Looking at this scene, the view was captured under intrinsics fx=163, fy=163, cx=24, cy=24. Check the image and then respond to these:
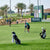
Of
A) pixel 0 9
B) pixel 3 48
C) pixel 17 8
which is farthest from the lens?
pixel 0 9

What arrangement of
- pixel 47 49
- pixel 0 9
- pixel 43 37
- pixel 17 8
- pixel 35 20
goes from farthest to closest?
pixel 0 9 → pixel 17 8 → pixel 35 20 → pixel 43 37 → pixel 47 49

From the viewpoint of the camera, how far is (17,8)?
101688 mm

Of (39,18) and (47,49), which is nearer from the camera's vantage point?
(47,49)

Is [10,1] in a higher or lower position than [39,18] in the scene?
higher

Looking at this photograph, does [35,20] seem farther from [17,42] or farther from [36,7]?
[17,42]

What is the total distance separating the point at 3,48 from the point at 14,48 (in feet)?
2.83

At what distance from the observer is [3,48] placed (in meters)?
11.8

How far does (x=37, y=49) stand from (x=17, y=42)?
80.8 inches

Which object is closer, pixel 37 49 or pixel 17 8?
pixel 37 49

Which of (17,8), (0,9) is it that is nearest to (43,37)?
(17,8)

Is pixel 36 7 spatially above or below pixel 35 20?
above

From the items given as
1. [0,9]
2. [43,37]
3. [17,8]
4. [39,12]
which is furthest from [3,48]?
[0,9]

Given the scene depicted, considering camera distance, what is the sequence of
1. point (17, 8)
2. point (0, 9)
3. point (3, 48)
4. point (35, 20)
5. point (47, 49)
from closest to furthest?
point (47, 49) → point (3, 48) → point (35, 20) → point (17, 8) → point (0, 9)

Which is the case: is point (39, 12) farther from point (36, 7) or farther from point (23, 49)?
point (23, 49)
